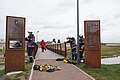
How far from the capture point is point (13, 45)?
1295 cm

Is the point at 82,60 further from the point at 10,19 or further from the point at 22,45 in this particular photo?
the point at 10,19

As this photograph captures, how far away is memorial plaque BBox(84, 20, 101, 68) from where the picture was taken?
1363cm

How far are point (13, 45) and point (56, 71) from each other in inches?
110

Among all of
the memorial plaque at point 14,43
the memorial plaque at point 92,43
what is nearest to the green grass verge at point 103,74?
the memorial plaque at point 92,43

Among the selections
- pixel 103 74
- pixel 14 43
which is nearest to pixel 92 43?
pixel 103 74

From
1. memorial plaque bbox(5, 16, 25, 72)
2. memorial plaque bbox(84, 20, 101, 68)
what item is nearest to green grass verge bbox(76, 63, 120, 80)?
memorial plaque bbox(84, 20, 101, 68)

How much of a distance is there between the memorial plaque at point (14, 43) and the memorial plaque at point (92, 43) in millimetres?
3583

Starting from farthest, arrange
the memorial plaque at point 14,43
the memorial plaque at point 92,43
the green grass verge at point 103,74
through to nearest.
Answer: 1. the memorial plaque at point 92,43
2. the memorial plaque at point 14,43
3. the green grass verge at point 103,74

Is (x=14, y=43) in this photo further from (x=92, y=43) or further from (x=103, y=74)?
(x=103, y=74)

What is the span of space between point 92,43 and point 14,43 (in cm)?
434

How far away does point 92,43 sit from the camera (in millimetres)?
13773

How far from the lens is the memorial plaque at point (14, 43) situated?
12.7 m

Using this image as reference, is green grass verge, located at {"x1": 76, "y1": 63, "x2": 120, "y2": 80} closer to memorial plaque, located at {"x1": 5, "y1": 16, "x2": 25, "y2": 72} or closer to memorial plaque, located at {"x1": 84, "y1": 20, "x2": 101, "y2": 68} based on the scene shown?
memorial plaque, located at {"x1": 84, "y1": 20, "x2": 101, "y2": 68}

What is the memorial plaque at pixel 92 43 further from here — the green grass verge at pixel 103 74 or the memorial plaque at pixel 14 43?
the memorial plaque at pixel 14 43
